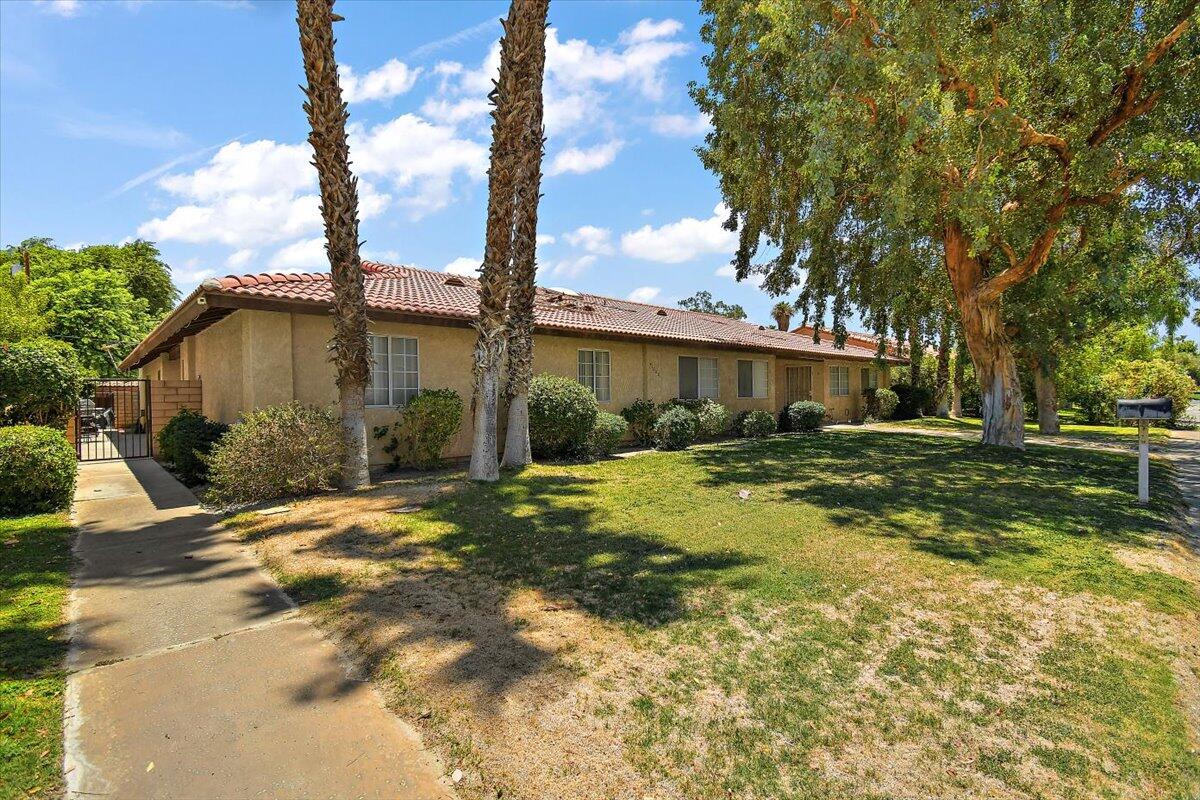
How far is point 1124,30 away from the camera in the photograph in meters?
10.5

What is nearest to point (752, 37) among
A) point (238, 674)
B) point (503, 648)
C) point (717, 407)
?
point (717, 407)

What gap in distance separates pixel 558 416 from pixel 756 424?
9.01 m

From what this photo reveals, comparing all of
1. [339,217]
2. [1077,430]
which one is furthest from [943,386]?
[339,217]

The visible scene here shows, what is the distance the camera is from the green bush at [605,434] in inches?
516

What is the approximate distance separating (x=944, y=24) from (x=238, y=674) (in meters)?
12.4

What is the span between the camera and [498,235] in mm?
9852

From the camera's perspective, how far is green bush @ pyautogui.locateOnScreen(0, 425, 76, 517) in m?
7.69

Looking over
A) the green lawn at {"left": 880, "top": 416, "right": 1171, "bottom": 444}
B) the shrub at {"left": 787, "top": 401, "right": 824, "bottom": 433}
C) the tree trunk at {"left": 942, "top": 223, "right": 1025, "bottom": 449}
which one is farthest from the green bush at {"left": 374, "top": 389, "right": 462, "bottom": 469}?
the green lawn at {"left": 880, "top": 416, "right": 1171, "bottom": 444}

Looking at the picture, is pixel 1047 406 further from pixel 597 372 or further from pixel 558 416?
pixel 558 416

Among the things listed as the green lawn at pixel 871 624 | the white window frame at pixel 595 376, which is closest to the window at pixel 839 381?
the white window frame at pixel 595 376

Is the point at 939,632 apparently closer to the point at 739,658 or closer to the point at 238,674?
the point at 739,658

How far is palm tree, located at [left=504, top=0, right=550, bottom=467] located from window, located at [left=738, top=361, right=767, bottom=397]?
10.6 m

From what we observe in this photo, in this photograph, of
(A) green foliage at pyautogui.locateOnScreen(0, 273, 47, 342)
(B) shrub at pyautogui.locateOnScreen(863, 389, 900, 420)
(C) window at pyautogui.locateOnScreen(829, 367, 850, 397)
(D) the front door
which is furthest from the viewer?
(B) shrub at pyautogui.locateOnScreen(863, 389, 900, 420)

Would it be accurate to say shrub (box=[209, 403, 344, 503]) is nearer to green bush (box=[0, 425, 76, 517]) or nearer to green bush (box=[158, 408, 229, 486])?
green bush (box=[0, 425, 76, 517])
